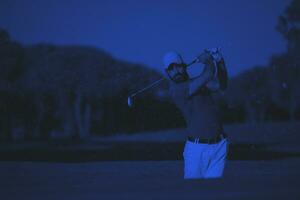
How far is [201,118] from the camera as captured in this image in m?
5.53

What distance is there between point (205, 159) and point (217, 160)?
0.37ft

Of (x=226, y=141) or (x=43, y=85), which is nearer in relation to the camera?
(x=226, y=141)

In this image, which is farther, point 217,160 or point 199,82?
point 217,160

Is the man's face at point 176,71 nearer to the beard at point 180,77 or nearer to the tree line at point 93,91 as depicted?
the beard at point 180,77

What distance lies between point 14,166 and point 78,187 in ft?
37.8

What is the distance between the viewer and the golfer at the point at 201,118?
18.1ft

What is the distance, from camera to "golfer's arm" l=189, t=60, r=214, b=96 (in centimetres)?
534

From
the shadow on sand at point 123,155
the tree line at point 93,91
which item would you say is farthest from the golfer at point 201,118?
the tree line at point 93,91

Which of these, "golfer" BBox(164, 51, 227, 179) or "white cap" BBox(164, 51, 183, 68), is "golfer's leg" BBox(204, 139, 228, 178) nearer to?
"golfer" BBox(164, 51, 227, 179)

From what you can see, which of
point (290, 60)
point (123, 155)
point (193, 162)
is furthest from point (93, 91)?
point (193, 162)

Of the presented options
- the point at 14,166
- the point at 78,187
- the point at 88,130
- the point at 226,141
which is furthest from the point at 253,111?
the point at 78,187

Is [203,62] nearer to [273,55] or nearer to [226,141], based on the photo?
[226,141]

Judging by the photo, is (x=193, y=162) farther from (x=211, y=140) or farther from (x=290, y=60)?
(x=290, y=60)

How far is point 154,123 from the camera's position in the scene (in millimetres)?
44406
